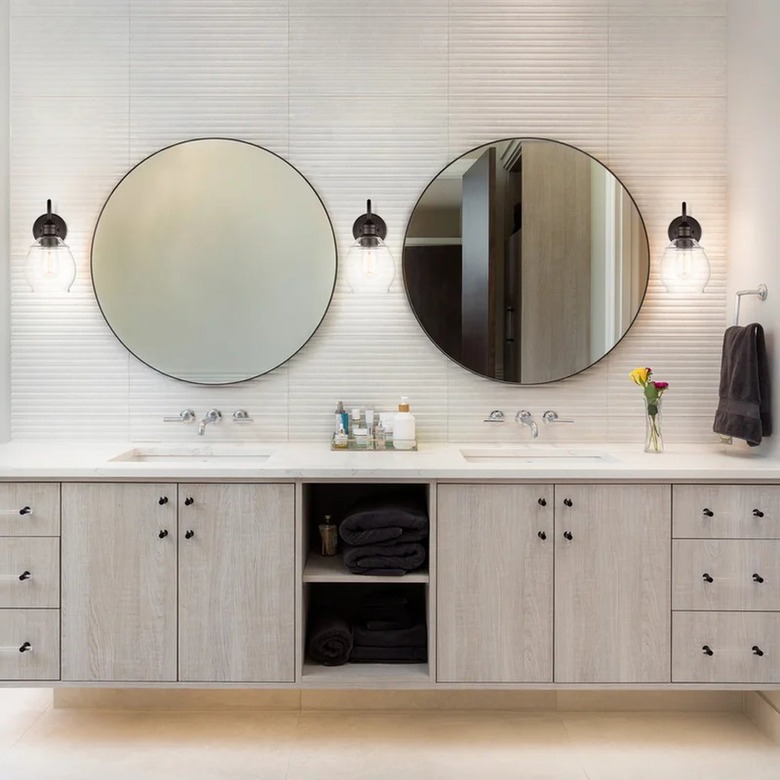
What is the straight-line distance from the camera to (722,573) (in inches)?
74.8

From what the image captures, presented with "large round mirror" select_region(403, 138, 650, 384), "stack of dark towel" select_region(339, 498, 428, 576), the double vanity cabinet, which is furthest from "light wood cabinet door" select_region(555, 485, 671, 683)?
"large round mirror" select_region(403, 138, 650, 384)

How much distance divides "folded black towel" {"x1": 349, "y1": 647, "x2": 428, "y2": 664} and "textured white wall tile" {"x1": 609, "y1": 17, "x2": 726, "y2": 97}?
6.75ft

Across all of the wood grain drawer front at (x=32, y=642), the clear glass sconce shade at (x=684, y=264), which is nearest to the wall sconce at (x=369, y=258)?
the clear glass sconce shade at (x=684, y=264)

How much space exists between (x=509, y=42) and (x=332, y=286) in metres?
1.06

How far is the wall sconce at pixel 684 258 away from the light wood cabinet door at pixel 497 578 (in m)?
0.97

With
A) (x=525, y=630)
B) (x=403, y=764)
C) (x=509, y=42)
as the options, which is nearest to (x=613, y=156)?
(x=509, y=42)

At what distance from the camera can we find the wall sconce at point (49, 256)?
228cm

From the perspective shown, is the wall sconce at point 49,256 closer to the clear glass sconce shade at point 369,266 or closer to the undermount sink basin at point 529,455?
the clear glass sconce shade at point 369,266

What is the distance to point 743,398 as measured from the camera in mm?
2107

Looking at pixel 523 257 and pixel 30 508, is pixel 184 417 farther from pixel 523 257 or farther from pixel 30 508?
pixel 523 257

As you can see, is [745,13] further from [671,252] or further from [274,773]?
[274,773]

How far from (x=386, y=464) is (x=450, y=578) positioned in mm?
368

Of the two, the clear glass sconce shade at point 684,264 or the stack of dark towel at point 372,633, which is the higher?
the clear glass sconce shade at point 684,264

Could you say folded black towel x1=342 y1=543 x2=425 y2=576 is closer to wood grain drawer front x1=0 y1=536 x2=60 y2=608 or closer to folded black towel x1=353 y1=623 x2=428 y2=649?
folded black towel x1=353 y1=623 x2=428 y2=649
